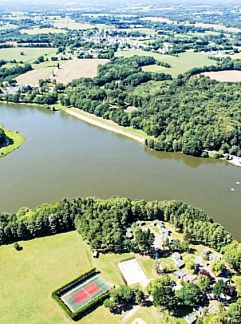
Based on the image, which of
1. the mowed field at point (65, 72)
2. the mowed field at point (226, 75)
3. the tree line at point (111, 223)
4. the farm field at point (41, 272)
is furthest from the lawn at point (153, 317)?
the mowed field at point (65, 72)

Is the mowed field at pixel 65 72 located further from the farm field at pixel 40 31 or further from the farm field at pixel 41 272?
the farm field at pixel 41 272

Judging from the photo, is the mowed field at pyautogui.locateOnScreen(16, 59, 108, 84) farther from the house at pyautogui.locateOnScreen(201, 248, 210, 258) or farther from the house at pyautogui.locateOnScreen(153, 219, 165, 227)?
the house at pyautogui.locateOnScreen(201, 248, 210, 258)

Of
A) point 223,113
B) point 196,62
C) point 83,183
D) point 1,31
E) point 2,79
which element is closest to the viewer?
point 83,183

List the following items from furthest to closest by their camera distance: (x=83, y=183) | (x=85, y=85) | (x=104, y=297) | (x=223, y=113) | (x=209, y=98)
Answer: (x=85, y=85) < (x=209, y=98) < (x=223, y=113) < (x=83, y=183) < (x=104, y=297)

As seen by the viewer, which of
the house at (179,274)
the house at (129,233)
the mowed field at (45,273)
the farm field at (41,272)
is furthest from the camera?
the house at (129,233)

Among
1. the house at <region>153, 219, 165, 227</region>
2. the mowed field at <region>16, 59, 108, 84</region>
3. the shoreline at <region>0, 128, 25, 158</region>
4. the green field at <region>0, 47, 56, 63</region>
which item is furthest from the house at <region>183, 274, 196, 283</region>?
the green field at <region>0, 47, 56, 63</region>

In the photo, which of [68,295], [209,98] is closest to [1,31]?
[209,98]

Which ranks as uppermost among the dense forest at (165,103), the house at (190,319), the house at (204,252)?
the dense forest at (165,103)

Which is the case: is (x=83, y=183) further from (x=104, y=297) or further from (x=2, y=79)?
(x=2, y=79)
